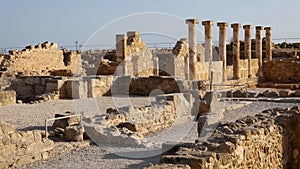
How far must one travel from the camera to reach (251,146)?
7668mm

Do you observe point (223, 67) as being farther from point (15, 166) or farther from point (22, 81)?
point (15, 166)

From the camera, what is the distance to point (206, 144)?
679 centimetres

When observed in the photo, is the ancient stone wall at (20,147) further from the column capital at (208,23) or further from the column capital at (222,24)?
the column capital at (222,24)

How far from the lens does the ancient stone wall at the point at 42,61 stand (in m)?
26.8

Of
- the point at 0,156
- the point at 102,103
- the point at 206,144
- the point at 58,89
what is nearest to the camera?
the point at 206,144

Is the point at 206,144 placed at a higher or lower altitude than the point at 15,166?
higher

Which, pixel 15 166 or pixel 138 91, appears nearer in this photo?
pixel 15 166

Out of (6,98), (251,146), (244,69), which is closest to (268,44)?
(244,69)

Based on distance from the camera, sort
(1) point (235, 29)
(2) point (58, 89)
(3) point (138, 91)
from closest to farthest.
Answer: (2) point (58, 89), (3) point (138, 91), (1) point (235, 29)

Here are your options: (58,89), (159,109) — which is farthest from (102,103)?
(159,109)

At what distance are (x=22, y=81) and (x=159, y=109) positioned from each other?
836 centimetres

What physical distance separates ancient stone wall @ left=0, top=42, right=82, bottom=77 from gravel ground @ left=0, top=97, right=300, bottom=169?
8646 mm

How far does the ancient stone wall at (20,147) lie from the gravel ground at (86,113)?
0.79 feet

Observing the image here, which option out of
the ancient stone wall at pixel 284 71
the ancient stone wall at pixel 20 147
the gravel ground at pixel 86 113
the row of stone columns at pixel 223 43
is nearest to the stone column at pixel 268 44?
the row of stone columns at pixel 223 43
